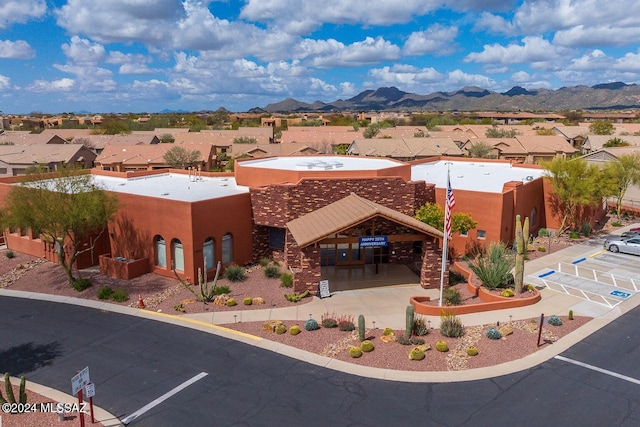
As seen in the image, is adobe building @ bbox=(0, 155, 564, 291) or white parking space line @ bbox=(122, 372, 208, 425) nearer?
white parking space line @ bbox=(122, 372, 208, 425)

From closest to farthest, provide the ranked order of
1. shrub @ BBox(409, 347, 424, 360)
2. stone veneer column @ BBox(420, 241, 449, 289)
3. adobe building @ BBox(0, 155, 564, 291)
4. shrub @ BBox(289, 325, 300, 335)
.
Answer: shrub @ BBox(409, 347, 424, 360) → shrub @ BBox(289, 325, 300, 335) → adobe building @ BBox(0, 155, 564, 291) → stone veneer column @ BBox(420, 241, 449, 289)

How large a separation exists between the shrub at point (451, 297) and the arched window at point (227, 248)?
1157 cm

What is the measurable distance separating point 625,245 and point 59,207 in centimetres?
3246

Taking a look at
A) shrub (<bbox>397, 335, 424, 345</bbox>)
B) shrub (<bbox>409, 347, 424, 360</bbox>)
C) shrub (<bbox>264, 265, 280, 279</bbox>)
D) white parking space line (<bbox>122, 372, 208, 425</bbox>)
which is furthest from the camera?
shrub (<bbox>264, 265, 280, 279</bbox>)

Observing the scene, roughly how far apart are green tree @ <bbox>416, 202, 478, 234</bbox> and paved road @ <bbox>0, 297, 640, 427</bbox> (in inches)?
375

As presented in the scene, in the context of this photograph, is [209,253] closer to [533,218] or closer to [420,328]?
[420,328]

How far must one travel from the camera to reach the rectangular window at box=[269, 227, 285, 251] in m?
27.9

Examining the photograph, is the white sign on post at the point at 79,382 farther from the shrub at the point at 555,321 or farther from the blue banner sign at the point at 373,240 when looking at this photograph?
the shrub at the point at 555,321

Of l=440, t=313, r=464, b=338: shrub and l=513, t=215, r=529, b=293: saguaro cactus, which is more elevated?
l=513, t=215, r=529, b=293: saguaro cactus

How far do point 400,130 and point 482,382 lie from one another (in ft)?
285

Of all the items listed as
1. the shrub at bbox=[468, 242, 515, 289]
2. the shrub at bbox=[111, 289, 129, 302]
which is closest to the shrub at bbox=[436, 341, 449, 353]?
the shrub at bbox=[468, 242, 515, 289]

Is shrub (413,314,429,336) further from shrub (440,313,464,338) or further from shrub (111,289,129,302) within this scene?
shrub (111,289,129,302)

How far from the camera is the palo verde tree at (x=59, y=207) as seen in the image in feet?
75.5

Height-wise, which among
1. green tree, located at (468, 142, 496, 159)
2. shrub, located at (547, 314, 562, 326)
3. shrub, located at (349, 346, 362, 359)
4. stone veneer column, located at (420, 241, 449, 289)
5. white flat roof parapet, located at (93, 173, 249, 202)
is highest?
green tree, located at (468, 142, 496, 159)
